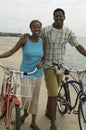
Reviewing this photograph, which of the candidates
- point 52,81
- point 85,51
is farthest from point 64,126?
point 85,51

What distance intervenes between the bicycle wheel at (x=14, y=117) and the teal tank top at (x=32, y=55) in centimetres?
63

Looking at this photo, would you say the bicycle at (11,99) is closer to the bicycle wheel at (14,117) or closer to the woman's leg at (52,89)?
the bicycle wheel at (14,117)

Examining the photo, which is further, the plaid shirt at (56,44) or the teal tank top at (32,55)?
the plaid shirt at (56,44)

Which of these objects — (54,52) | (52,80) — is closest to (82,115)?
(52,80)

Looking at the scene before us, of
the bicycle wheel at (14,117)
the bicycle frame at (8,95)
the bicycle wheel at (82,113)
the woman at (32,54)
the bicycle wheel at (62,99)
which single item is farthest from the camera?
the bicycle wheel at (62,99)

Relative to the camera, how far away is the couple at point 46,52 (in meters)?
6.12

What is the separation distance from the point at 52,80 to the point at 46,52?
52 centimetres

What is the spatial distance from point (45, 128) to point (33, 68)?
4.42 feet

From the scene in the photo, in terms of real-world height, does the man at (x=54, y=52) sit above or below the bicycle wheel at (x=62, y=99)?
above

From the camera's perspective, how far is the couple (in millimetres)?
6125

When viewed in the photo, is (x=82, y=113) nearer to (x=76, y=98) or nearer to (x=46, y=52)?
(x=76, y=98)

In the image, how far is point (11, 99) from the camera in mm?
5887

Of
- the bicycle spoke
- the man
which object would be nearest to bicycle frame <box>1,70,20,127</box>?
the man

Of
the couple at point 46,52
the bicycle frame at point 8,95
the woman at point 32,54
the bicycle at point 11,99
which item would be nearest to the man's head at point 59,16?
the couple at point 46,52
